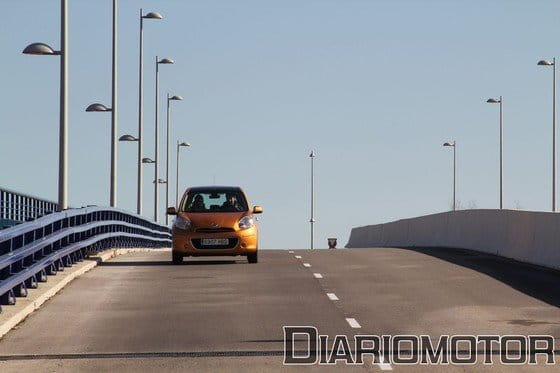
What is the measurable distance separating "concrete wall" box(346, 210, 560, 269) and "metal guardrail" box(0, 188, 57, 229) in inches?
409

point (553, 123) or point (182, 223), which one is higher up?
point (553, 123)

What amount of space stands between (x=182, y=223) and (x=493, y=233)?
8.81m

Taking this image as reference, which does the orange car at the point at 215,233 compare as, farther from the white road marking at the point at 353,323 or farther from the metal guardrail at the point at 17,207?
the white road marking at the point at 353,323

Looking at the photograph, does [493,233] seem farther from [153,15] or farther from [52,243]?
[153,15]

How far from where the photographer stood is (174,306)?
20.5 metres

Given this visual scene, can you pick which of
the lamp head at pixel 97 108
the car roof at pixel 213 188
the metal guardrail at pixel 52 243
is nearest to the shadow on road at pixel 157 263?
the metal guardrail at pixel 52 243

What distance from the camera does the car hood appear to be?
30172 mm

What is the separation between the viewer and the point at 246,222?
3048 centimetres

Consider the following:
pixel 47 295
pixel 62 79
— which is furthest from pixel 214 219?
pixel 47 295

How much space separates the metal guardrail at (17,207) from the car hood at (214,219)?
4.55 meters

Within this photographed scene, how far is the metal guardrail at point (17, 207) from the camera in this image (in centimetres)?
3716

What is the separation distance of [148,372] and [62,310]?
6432mm

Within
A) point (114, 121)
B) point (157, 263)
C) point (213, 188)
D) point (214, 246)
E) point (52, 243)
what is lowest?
point (157, 263)

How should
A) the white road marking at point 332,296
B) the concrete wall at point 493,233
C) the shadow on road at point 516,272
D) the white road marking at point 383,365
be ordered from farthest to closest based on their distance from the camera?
the concrete wall at point 493,233 → the shadow on road at point 516,272 → the white road marking at point 332,296 → the white road marking at point 383,365
